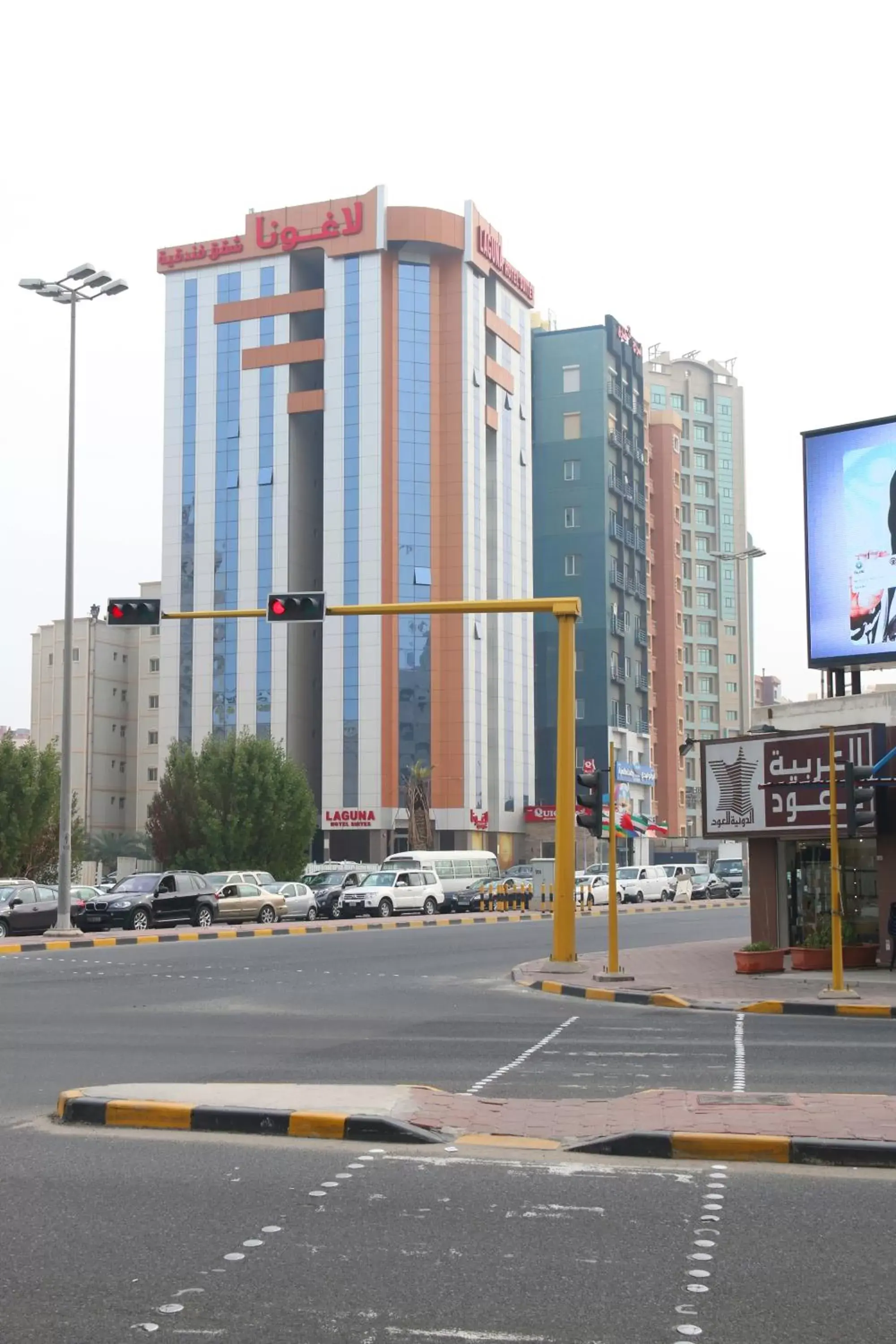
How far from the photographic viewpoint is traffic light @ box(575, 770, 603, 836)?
21531 millimetres

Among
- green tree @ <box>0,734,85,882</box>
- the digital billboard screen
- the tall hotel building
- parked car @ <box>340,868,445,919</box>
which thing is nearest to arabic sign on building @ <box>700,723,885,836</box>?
the digital billboard screen

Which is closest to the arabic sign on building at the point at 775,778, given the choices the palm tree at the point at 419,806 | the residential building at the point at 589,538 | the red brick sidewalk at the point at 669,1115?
the red brick sidewalk at the point at 669,1115

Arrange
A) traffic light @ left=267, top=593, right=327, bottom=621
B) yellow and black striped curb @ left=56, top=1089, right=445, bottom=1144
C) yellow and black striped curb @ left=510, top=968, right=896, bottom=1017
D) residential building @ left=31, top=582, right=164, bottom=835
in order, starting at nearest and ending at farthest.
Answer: yellow and black striped curb @ left=56, top=1089, right=445, bottom=1144 → yellow and black striped curb @ left=510, top=968, right=896, bottom=1017 → traffic light @ left=267, top=593, right=327, bottom=621 → residential building @ left=31, top=582, right=164, bottom=835

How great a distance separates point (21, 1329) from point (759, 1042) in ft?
35.4

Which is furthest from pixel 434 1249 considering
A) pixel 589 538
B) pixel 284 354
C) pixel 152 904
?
pixel 589 538

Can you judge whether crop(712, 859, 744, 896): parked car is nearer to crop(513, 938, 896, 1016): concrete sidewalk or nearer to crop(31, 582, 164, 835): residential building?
crop(513, 938, 896, 1016): concrete sidewalk

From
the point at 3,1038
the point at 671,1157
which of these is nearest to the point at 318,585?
the point at 3,1038

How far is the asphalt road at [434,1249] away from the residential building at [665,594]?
11470 cm

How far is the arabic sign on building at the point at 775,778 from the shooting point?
24125mm

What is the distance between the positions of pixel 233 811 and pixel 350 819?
23.3m

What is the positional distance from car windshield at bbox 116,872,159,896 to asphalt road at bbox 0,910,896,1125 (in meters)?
13.2

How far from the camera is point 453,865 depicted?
6006 cm

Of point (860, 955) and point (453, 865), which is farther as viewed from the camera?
point (453, 865)

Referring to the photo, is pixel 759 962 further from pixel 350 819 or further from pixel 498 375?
pixel 498 375
